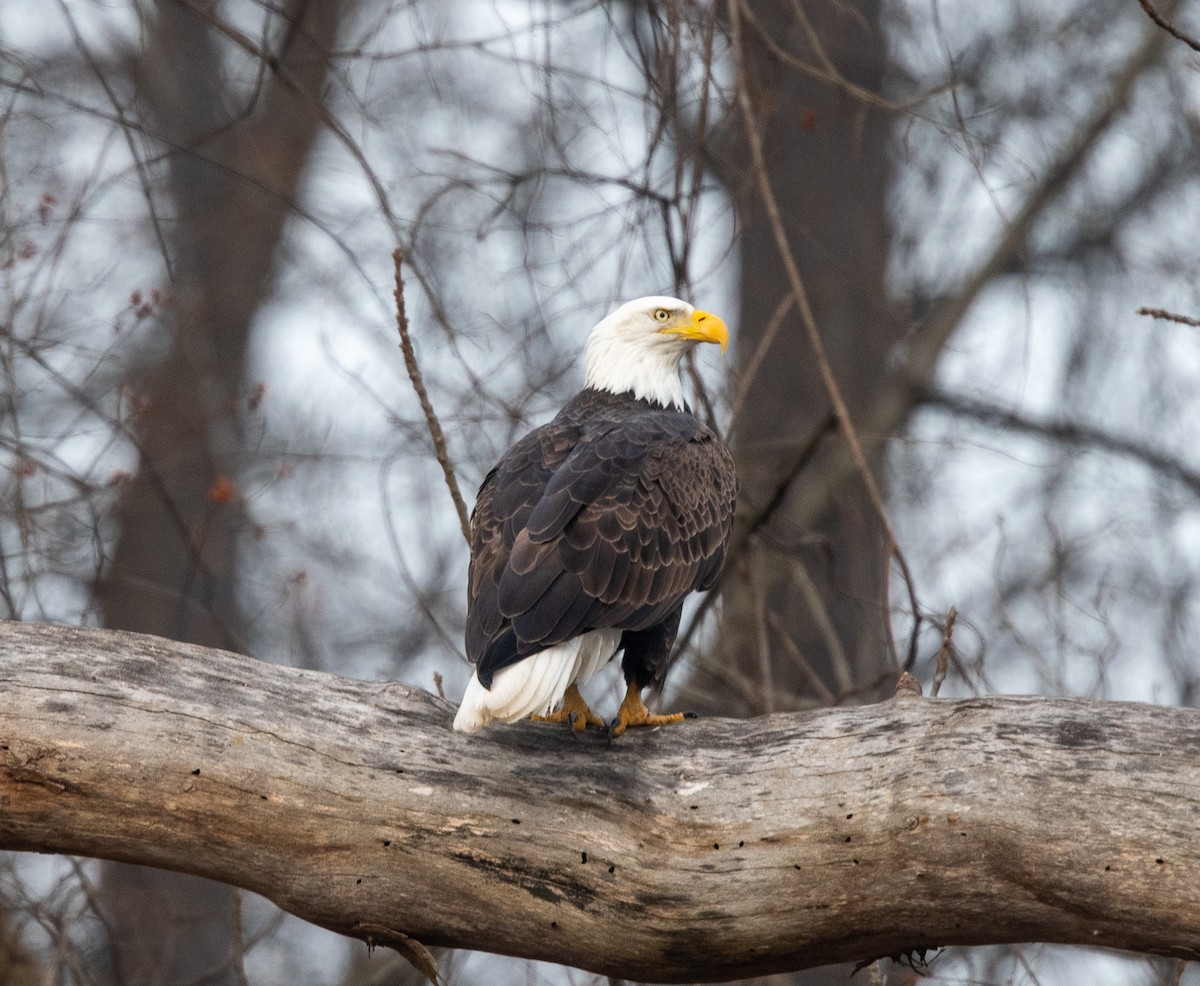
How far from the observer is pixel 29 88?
16.1 feet

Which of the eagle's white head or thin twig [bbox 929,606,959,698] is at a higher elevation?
the eagle's white head

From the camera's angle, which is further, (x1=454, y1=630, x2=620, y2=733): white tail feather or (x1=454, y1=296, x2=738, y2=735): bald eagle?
(x1=454, y1=296, x2=738, y2=735): bald eagle

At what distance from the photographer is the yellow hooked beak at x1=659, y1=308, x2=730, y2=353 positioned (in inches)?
202

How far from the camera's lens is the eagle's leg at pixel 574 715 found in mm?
4277

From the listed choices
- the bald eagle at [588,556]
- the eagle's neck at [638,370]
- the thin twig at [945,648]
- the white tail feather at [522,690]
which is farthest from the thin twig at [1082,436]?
the white tail feather at [522,690]

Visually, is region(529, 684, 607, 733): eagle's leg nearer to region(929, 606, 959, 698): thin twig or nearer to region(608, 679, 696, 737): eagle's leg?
region(608, 679, 696, 737): eagle's leg

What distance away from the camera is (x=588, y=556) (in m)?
4.01

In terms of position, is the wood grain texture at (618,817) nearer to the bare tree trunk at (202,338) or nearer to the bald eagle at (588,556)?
the bald eagle at (588,556)

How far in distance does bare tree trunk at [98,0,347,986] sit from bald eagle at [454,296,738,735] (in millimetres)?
3889

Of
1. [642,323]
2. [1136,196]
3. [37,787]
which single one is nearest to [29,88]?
[642,323]

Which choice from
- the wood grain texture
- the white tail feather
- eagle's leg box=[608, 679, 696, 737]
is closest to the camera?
the wood grain texture

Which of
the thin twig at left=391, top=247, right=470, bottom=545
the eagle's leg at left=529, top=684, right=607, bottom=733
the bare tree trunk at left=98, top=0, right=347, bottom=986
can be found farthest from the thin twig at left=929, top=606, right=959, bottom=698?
the bare tree trunk at left=98, top=0, right=347, bottom=986

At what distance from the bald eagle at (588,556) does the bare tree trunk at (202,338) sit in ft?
12.8

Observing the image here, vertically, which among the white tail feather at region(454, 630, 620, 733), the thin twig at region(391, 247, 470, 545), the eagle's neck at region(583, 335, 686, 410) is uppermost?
the eagle's neck at region(583, 335, 686, 410)
